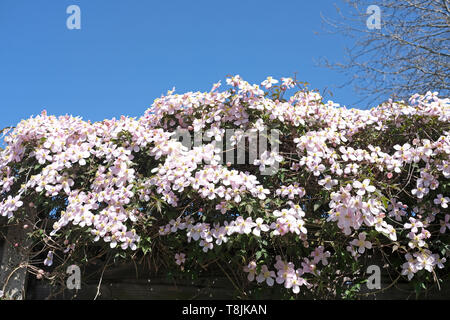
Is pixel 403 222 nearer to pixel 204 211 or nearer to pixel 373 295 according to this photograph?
pixel 373 295

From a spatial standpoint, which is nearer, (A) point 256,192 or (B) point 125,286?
(A) point 256,192

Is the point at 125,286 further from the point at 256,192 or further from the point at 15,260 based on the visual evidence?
the point at 256,192

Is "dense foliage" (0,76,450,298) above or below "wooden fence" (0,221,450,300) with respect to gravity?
above

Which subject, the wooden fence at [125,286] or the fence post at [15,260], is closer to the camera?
the wooden fence at [125,286]

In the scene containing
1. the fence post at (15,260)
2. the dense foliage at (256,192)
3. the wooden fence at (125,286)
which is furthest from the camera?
the fence post at (15,260)

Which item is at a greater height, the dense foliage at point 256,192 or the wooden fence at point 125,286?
the dense foliage at point 256,192

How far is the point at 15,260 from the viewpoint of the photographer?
2516 millimetres

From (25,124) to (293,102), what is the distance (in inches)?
65.5

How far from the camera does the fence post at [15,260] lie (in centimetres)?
243

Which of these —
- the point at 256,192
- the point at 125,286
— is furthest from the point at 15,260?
the point at 256,192

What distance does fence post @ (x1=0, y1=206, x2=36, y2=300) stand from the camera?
7.97 ft

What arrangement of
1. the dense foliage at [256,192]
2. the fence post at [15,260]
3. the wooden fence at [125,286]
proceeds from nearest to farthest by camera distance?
the dense foliage at [256,192] → the wooden fence at [125,286] → the fence post at [15,260]

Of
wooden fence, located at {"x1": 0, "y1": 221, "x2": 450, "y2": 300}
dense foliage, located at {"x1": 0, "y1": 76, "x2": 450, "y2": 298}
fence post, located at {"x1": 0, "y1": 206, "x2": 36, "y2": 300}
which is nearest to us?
dense foliage, located at {"x1": 0, "y1": 76, "x2": 450, "y2": 298}

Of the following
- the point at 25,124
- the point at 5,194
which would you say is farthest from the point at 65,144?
the point at 5,194
